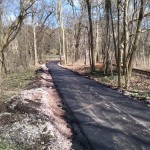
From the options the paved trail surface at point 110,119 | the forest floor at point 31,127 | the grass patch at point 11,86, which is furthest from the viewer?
the grass patch at point 11,86

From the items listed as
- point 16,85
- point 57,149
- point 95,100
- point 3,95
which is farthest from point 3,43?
point 57,149

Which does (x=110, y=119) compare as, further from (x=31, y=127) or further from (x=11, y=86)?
(x=11, y=86)

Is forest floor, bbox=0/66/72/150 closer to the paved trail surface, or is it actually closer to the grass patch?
the paved trail surface

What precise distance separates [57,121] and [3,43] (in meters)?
20.3

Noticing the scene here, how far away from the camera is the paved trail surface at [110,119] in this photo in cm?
955

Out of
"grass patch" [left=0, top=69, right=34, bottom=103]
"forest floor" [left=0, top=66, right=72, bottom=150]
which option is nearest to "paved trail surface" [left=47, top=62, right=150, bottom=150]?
"forest floor" [left=0, top=66, right=72, bottom=150]

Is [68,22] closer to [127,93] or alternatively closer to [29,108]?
[127,93]

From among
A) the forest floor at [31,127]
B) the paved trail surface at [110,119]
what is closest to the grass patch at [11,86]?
the paved trail surface at [110,119]

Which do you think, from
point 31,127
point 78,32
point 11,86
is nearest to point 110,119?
point 31,127

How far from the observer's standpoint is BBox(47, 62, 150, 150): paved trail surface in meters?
9.55

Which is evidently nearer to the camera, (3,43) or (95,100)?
(95,100)

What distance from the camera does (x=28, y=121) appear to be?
11.1 metres

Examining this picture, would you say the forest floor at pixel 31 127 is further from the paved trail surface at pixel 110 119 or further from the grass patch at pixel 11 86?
the grass patch at pixel 11 86

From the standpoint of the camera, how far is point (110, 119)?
12.4 meters
